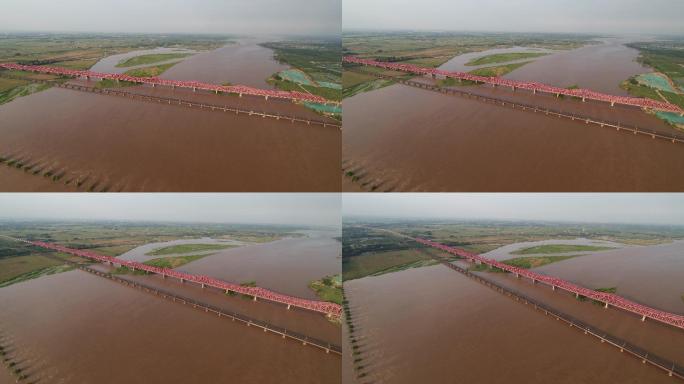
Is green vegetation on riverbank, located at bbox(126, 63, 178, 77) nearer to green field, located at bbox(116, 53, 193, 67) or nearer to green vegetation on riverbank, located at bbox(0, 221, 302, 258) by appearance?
green field, located at bbox(116, 53, 193, 67)

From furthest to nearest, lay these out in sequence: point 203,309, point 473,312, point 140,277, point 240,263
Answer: point 240,263
point 140,277
point 203,309
point 473,312

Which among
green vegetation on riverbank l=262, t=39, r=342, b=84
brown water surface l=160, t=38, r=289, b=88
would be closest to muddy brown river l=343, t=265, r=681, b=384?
green vegetation on riverbank l=262, t=39, r=342, b=84

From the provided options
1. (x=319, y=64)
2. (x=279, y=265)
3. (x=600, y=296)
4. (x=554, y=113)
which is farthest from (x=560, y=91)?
(x=279, y=265)

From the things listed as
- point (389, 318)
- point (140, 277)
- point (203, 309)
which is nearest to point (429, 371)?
point (389, 318)

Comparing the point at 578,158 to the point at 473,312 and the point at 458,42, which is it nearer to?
the point at 473,312

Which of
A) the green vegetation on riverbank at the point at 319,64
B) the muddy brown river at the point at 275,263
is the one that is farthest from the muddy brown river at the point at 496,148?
the muddy brown river at the point at 275,263
